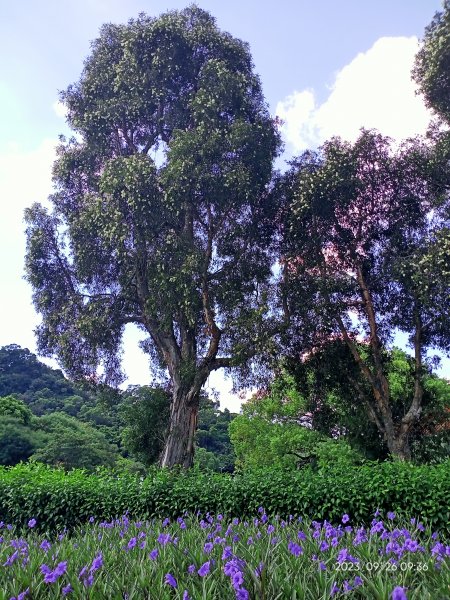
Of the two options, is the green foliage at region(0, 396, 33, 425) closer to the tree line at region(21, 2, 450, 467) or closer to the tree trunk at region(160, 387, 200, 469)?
the tree line at region(21, 2, 450, 467)

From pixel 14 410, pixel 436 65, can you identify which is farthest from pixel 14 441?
pixel 436 65

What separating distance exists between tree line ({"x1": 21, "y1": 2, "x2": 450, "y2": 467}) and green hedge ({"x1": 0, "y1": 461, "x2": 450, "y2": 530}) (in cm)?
594

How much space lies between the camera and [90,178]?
19.0 m

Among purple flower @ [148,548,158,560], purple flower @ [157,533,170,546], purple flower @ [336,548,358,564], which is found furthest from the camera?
purple flower @ [157,533,170,546]

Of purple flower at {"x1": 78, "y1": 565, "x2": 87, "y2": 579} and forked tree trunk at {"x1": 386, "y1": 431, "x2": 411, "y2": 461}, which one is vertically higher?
forked tree trunk at {"x1": 386, "y1": 431, "x2": 411, "y2": 461}

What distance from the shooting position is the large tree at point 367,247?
647 inches

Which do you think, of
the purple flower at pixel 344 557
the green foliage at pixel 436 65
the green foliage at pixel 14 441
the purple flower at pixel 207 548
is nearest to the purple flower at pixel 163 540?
the purple flower at pixel 207 548

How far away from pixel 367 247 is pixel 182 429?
29.0 ft

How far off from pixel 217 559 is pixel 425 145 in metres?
16.9

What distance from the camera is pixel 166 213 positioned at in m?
15.9

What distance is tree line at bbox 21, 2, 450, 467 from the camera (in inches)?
613

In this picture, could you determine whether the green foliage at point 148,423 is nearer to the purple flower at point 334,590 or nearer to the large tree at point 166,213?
the large tree at point 166,213

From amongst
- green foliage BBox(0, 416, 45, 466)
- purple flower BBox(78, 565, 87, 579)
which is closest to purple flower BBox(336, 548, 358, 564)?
purple flower BBox(78, 565, 87, 579)

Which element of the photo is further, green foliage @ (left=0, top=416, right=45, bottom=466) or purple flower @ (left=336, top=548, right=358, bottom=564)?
green foliage @ (left=0, top=416, right=45, bottom=466)
